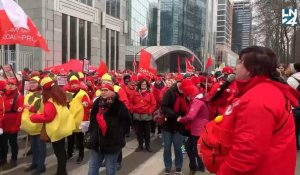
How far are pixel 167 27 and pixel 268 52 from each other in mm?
91495

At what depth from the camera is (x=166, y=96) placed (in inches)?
267

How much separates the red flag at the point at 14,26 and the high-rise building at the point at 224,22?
161549mm

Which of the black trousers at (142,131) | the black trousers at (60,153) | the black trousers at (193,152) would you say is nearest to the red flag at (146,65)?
the black trousers at (142,131)

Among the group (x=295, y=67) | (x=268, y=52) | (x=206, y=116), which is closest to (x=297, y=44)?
(x=295, y=67)

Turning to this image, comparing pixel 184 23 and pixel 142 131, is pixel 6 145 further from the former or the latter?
pixel 184 23

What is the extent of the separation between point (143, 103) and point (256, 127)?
7151 mm

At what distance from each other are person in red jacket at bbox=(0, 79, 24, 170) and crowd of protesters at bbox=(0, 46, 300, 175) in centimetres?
2

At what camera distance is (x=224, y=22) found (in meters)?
169

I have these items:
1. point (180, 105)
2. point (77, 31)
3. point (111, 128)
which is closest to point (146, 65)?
point (180, 105)

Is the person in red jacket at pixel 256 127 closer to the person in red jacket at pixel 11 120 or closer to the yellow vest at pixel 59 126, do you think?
the yellow vest at pixel 59 126

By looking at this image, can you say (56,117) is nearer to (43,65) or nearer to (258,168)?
(258,168)

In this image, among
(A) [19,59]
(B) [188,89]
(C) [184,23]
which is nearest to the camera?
(B) [188,89]

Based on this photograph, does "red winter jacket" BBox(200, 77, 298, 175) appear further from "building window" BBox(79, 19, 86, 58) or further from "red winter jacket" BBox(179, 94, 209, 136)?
"building window" BBox(79, 19, 86, 58)

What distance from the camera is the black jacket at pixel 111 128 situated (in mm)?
5129
